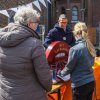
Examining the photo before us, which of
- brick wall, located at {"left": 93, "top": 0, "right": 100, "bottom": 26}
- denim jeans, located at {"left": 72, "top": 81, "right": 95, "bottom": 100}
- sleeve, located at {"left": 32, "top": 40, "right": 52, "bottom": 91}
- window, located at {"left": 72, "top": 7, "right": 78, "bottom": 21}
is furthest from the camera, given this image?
window, located at {"left": 72, "top": 7, "right": 78, "bottom": 21}

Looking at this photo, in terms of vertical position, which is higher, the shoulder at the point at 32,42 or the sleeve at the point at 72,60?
the shoulder at the point at 32,42

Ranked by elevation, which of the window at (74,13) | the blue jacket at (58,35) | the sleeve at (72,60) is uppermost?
the blue jacket at (58,35)

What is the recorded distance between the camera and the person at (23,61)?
3.75 m

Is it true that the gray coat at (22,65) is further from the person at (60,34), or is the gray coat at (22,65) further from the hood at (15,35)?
the person at (60,34)

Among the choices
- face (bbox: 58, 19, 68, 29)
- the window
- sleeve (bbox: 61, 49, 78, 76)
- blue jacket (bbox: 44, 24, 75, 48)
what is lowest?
the window

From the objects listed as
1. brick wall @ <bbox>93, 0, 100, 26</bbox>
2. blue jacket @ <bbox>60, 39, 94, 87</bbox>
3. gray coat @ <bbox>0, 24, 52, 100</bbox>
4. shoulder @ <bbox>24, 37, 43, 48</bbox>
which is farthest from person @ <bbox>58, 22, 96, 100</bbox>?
brick wall @ <bbox>93, 0, 100, 26</bbox>

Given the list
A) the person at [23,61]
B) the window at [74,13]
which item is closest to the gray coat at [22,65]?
the person at [23,61]

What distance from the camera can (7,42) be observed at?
3.79m

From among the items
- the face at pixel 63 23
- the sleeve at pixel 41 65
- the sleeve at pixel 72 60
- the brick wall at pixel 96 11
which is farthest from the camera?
the brick wall at pixel 96 11

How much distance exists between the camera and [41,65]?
375cm

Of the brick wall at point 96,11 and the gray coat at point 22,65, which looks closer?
the gray coat at point 22,65

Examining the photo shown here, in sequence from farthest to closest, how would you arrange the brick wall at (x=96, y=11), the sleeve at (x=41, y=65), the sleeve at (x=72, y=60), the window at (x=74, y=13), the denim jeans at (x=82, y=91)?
1. the window at (x=74, y=13)
2. the brick wall at (x=96, y=11)
3. the denim jeans at (x=82, y=91)
4. the sleeve at (x=72, y=60)
5. the sleeve at (x=41, y=65)

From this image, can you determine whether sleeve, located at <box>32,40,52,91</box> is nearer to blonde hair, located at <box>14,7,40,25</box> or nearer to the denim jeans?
blonde hair, located at <box>14,7,40,25</box>

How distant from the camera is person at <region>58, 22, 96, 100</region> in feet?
17.6
